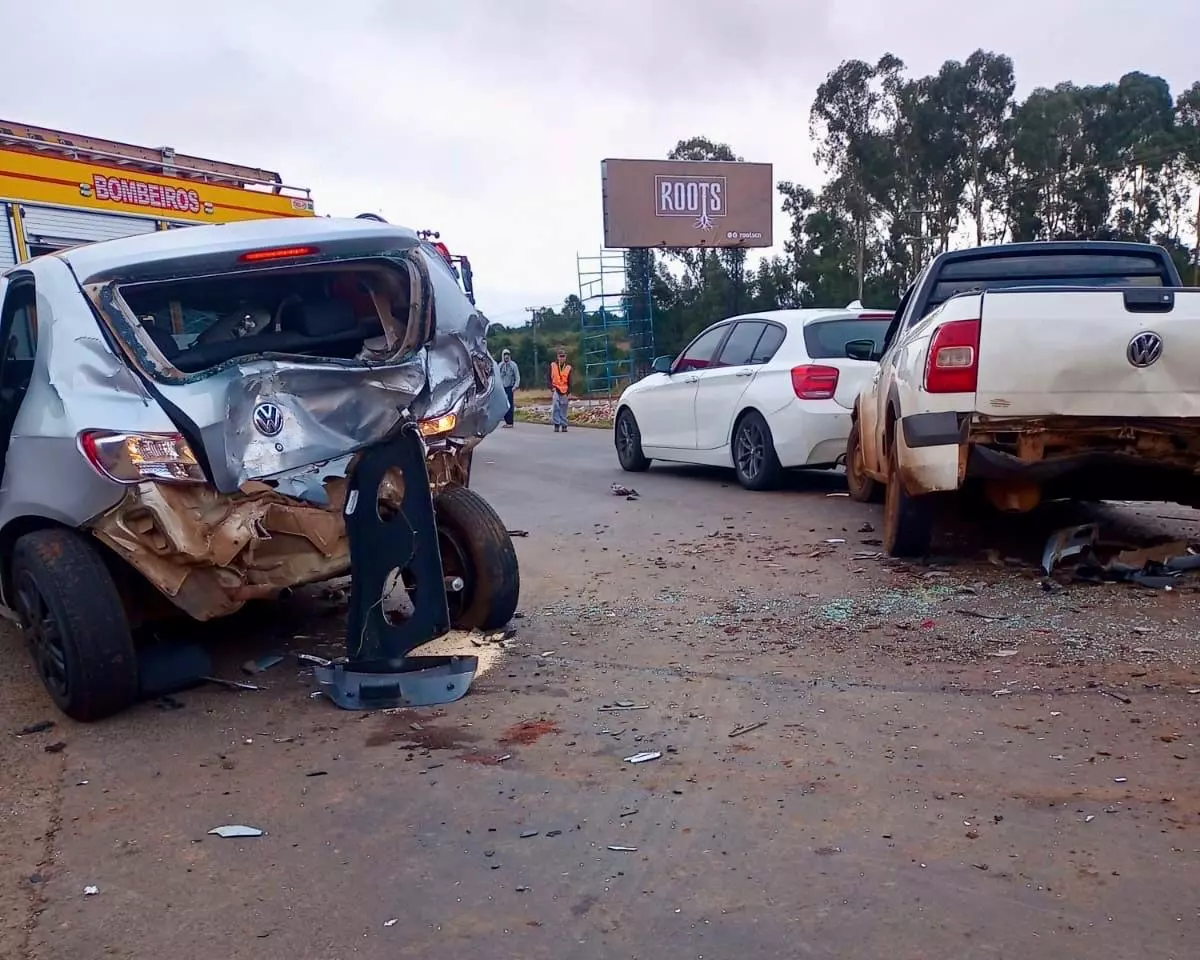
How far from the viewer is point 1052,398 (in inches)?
211

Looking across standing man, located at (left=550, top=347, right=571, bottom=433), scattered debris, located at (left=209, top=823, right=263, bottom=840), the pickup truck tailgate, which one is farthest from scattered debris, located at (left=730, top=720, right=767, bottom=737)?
standing man, located at (left=550, top=347, right=571, bottom=433)

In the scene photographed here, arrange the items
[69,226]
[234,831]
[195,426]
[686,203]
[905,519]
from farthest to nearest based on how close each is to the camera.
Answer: [686,203] < [69,226] < [905,519] < [195,426] < [234,831]

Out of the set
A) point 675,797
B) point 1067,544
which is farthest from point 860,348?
point 675,797

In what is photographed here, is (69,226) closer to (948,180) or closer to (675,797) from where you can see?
(675,797)

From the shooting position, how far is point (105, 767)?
12.8 feet

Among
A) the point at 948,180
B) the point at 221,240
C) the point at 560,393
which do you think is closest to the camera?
the point at 221,240

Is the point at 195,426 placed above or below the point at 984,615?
above

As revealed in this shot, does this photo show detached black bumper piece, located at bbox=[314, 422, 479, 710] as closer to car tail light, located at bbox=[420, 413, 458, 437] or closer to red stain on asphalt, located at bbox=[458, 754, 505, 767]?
car tail light, located at bbox=[420, 413, 458, 437]

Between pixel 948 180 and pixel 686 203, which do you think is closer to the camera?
pixel 686 203

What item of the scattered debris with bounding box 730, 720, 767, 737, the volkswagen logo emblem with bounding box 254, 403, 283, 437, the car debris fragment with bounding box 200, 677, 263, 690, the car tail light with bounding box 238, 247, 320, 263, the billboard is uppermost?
the billboard

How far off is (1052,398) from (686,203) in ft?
92.3

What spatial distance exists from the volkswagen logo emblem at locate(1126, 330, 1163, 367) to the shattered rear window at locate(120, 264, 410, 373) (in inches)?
136

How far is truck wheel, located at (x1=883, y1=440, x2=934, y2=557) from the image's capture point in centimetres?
624

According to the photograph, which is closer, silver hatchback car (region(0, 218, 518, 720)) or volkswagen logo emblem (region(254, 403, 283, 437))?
silver hatchback car (region(0, 218, 518, 720))
